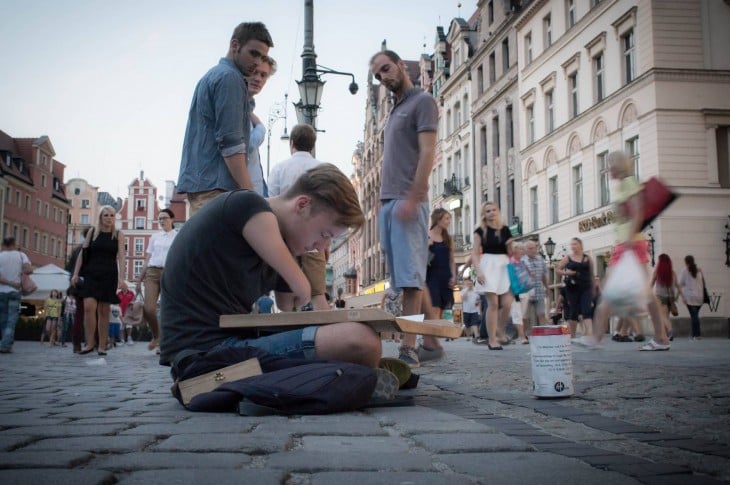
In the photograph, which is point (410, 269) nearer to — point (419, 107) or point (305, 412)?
point (419, 107)

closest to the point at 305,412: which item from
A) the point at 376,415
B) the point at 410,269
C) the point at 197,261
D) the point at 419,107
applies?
the point at 376,415

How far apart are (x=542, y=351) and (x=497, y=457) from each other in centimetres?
202

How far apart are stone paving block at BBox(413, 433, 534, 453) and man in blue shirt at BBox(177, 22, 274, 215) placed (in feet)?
8.90

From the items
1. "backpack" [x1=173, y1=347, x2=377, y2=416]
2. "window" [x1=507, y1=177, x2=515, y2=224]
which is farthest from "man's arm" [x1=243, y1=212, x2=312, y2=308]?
"window" [x1=507, y1=177, x2=515, y2=224]

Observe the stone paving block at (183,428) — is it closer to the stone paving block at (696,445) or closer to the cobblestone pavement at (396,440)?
the cobblestone pavement at (396,440)

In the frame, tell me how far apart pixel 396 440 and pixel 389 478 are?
0.69 meters

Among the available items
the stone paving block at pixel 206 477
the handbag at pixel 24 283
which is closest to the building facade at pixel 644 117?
the handbag at pixel 24 283

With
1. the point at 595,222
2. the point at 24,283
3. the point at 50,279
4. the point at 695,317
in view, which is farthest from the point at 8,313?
the point at 595,222

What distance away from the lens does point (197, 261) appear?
3.83 m

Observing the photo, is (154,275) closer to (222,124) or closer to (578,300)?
(222,124)

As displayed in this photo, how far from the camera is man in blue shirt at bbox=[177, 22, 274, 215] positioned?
→ 511cm

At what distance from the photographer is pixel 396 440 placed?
8.94 feet

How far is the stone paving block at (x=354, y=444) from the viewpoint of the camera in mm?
2492

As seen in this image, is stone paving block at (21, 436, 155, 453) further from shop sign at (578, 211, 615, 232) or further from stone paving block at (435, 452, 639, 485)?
shop sign at (578, 211, 615, 232)
